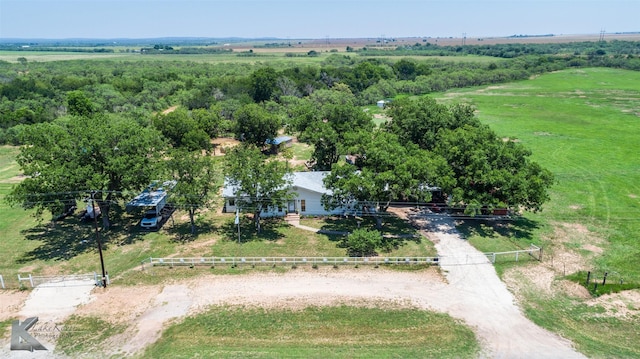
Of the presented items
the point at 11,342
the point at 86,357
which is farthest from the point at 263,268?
the point at 11,342

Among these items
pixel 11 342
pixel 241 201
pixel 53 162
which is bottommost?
pixel 11 342

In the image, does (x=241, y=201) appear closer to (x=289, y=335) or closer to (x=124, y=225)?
(x=124, y=225)

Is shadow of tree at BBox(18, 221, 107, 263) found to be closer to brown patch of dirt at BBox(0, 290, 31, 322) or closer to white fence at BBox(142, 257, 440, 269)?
brown patch of dirt at BBox(0, 290, 31, 322)

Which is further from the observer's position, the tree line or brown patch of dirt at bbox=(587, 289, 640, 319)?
the tree line

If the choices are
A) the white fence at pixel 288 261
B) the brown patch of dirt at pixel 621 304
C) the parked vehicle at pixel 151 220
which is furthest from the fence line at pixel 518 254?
the parked vehicle at pixel 151 220

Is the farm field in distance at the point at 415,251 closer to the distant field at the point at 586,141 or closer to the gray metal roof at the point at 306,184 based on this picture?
the distant field at the point at 586,141

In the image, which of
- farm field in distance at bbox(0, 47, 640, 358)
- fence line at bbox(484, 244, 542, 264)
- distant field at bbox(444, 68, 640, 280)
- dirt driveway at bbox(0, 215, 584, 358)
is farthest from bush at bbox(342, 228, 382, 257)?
distant field at bbox(444, 68, 640, 280)
